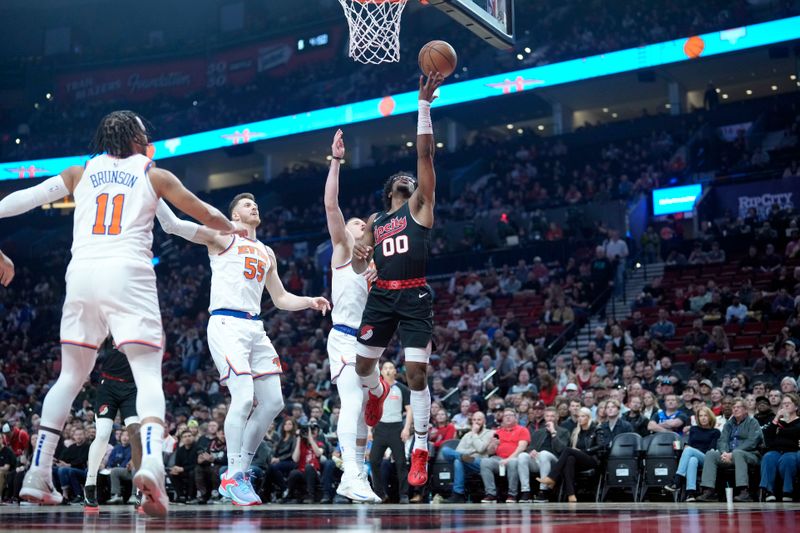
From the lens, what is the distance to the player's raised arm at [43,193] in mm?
Result: 5555

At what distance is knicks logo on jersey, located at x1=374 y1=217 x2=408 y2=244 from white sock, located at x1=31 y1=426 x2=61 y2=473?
11.4 feet

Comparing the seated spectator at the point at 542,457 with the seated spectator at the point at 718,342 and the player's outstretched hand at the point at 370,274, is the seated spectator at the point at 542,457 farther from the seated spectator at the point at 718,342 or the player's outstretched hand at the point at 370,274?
the seated spectator at the point at 718,342

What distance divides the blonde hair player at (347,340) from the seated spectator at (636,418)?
5.14 metres

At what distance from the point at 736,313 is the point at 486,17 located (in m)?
10.4

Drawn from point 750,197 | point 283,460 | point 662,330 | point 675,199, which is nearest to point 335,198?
point 283,460

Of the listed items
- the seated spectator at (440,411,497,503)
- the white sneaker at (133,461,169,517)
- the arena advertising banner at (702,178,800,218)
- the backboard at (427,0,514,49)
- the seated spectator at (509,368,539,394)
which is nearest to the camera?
the white sneaker at (133,461,169,517)

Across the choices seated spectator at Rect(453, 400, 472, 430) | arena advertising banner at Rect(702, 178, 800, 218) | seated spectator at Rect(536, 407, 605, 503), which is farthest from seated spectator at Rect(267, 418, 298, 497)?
arena advertising banner at Rect(702, 178, 800, 218)

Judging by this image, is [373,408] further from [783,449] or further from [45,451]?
[783,449]

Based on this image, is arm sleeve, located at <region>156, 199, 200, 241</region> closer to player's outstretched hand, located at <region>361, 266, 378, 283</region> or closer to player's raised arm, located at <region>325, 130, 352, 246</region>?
player's raised arm, located at <region>325, 130, 352, 246</region>

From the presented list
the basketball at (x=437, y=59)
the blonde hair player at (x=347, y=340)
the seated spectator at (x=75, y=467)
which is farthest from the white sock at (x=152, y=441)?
the seated spectator at (x=75, y=467)

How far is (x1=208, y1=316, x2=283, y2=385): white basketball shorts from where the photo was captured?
26.4 feet

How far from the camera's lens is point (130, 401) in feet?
33.9

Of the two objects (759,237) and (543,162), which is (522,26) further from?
(759,237)

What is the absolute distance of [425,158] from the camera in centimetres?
764
